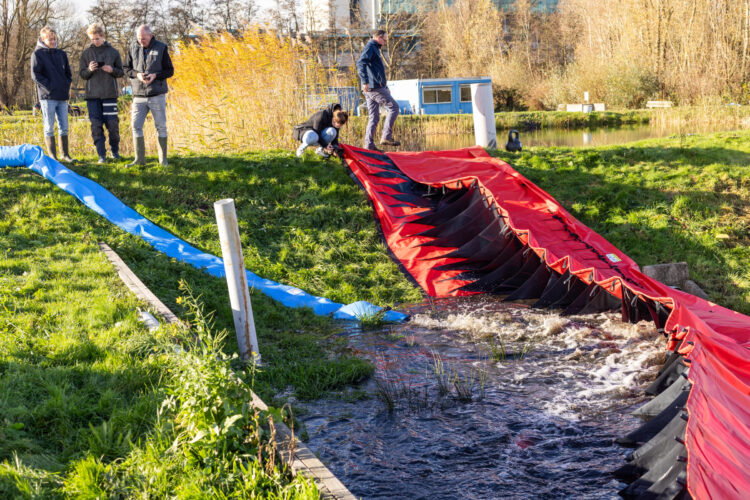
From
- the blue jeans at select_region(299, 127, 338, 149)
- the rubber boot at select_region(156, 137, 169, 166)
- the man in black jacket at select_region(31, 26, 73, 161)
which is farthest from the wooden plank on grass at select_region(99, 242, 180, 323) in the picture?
the blue jeans at select_region(299, 127, 338, 149)

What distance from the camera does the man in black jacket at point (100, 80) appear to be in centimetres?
1019

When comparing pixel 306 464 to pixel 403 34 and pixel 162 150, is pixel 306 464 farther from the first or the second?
pixel 403 34

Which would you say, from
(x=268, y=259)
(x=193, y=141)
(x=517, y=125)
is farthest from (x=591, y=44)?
(x=268, y=259)

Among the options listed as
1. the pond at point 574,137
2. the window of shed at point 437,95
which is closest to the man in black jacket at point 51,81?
the pond at point 574,137

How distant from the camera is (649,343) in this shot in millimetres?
5895

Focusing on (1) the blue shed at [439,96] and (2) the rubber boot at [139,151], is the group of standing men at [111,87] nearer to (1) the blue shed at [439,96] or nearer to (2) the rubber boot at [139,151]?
(2) the rubber boot at [139,151]

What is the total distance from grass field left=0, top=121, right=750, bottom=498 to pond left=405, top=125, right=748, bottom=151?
5.39 metres

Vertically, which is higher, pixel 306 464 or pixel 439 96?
pixel 439 96

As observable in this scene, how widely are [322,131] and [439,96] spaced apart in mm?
26630

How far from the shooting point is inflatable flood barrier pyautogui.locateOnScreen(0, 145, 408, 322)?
278 inches

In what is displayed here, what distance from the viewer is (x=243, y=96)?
11.7m

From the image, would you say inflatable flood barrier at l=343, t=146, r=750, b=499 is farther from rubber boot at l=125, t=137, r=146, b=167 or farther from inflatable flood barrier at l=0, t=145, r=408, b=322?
rubber boot at l=125, t=137, r=146, b=167

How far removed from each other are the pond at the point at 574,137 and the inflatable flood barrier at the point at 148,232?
7.34 metres

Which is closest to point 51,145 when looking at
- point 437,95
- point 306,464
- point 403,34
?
point 306,464
